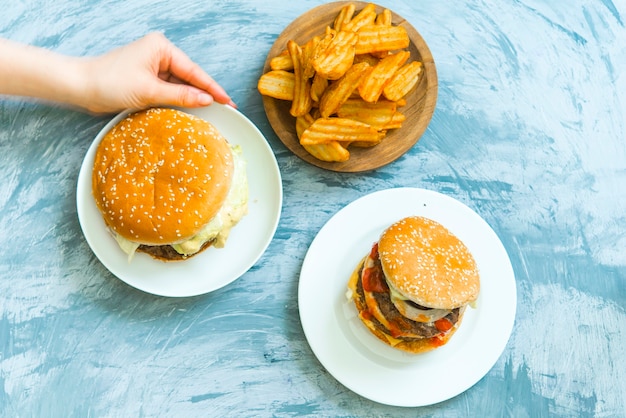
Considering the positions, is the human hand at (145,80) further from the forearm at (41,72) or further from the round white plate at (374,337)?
the round white plate at (374,337)

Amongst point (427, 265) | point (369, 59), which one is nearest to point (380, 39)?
point (369, 59)

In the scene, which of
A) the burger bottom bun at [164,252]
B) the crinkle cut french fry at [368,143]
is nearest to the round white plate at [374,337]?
the crinkle cut french fry at [368,143]

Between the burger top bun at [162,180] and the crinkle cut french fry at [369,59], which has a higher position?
the crinkle cut french fry at [369,59]

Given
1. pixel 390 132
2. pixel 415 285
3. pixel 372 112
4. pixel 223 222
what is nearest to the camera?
pixel 415 285

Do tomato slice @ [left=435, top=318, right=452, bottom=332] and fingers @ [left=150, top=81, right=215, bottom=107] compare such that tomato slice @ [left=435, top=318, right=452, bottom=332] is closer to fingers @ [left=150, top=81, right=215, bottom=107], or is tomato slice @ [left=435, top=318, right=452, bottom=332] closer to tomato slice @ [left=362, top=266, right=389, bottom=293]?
tomato slice @ [left=362, top=266, right=389, bottom=293]

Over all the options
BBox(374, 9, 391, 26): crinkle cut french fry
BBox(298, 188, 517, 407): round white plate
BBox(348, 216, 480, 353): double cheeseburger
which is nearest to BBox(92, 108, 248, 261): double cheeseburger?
BBox(298, 188, 517, 407): round white plate

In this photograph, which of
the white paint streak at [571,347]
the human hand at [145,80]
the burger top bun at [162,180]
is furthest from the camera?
the white paint streak at [571,347]

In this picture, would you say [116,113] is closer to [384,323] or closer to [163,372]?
[163,372]

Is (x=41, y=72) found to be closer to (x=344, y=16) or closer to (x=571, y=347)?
(x=344, y=16)
